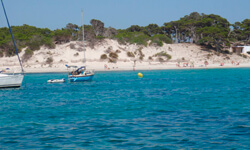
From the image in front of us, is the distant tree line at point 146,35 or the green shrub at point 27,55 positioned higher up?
the distant tree line at point 146,35

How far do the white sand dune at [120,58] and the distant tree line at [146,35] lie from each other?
7.28 feet

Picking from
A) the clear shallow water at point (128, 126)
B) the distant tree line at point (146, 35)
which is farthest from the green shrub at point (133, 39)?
the clear shallow water at point (128, 126)

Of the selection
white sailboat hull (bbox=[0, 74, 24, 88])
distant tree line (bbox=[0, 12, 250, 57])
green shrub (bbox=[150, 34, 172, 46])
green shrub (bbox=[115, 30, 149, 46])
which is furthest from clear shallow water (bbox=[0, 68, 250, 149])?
green shrub (bbox=[150, 34, 172, 46])

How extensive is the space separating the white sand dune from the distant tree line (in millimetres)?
2218

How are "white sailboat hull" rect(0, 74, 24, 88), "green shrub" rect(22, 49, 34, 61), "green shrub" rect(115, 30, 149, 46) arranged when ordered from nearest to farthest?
"white sailboat hull" rect(0, 74, 24, 88) → "green shrub" rect(22, 49, 34, 61) → "green shrub" rect(115, 30, 149, 46)

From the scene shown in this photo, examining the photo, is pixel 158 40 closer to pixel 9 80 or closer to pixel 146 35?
pixel 146 35

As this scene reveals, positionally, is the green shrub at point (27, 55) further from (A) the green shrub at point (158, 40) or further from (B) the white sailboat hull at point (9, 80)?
(B) the white sailboat hull at point (9, 80)

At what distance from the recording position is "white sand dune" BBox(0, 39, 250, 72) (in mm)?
75312

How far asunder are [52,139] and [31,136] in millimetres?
1119

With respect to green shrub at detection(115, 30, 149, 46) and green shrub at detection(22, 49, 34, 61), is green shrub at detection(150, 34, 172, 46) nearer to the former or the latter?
green shrub at detection(115, 30, 149, 46)

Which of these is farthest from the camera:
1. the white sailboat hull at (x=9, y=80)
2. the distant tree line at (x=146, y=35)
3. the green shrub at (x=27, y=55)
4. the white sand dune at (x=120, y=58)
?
the distant tree line at (x=146, y=35)

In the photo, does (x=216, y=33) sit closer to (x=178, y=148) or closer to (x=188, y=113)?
(x=188, y=113)

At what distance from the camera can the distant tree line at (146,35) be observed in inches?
3321

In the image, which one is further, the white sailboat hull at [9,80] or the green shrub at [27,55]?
the green shrub at [27,55]
